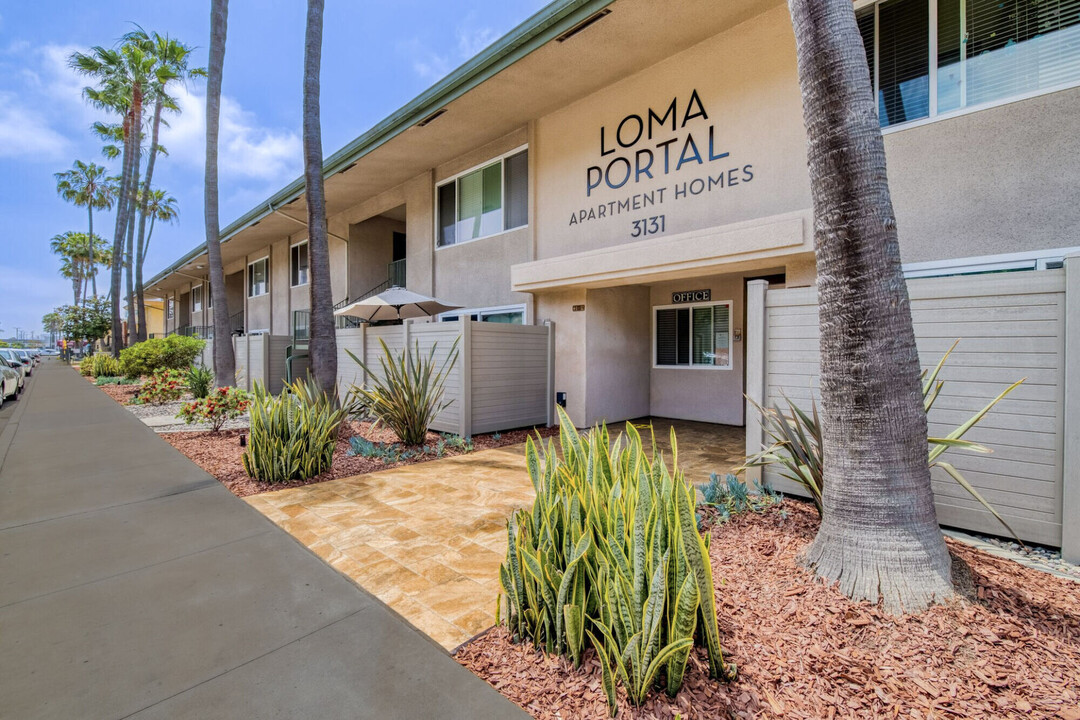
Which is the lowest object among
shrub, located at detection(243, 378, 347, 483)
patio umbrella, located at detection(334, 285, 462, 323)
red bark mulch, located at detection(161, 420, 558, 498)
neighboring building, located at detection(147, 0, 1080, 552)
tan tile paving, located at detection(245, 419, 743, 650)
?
tan tile paving, located at detection(245, 419, 743, 650)

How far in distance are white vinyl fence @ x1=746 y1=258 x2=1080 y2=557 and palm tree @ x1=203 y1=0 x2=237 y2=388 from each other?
1363cm

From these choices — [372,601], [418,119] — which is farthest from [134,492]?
[418,119]

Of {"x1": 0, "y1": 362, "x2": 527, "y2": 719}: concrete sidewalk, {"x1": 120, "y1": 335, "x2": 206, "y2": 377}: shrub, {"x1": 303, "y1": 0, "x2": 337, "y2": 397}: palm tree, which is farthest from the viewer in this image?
{"x1": 120, "y1": 335, "x2": 206, "y2": 377}: shrub

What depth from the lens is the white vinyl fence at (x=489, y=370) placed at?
848 centimetres

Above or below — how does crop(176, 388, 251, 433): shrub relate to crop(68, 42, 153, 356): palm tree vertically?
below

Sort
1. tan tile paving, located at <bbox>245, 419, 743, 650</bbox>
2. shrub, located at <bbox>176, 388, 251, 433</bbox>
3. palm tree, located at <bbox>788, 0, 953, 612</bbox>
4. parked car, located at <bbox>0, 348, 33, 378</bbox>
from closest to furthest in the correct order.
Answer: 1. palm tree, located at <bbox>788, 0, 953, 612</bbox>
2. tan tile paving, located at <bbox>245, 419, 743, 650</bbox>
3. shrub, located at <bbox>176, 388, 251, 433</bbox>
4. parked car, located at <bbox>0, 348, 33, 378</bbox>

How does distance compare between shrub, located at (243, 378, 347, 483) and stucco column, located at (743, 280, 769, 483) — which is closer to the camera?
stucco column, located at (743, 280, 769, 483)

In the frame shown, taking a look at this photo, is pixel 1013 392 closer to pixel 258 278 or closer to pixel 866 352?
pixel 866 352

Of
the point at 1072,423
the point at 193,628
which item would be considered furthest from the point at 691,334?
the point at 193,628

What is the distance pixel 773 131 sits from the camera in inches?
263

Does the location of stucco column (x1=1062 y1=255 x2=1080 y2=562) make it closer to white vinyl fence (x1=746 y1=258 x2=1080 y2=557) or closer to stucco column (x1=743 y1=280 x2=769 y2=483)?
white vinyl fence (x1=746 y1=258 x2=1080 y2=557)

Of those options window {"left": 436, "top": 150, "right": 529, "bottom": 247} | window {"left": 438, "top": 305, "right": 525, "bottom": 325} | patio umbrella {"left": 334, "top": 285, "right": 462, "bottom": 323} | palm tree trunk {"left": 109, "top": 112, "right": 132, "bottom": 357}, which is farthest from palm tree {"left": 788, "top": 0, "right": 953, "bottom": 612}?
palm tree trunk {"left": 109, "top": 112, "right": 132, "bottom": 357}

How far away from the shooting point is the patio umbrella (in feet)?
33.7

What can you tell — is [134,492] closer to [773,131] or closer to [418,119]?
[418,119]
